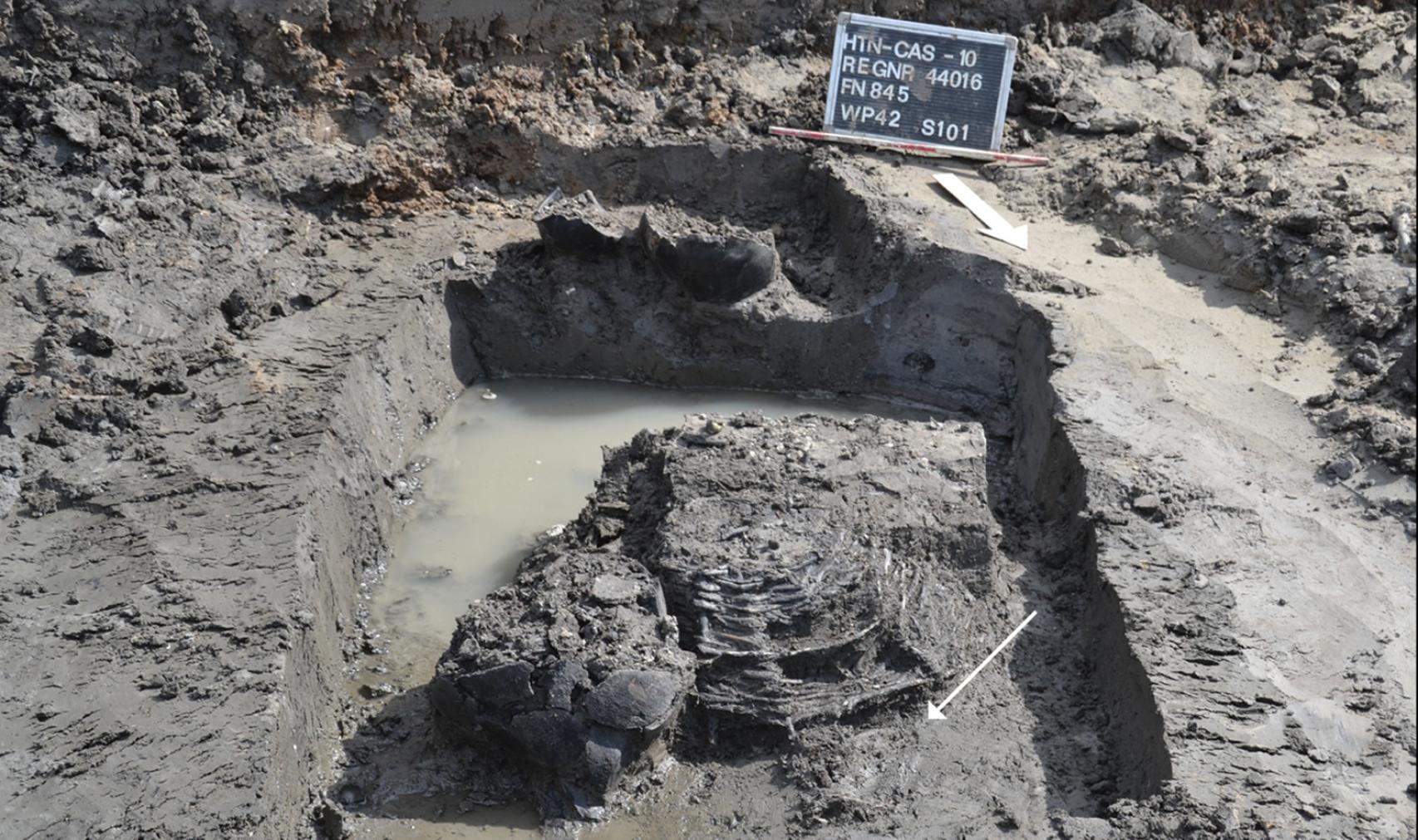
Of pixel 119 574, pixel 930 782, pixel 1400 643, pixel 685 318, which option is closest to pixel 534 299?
pixel 685 318

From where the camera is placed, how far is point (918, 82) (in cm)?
754

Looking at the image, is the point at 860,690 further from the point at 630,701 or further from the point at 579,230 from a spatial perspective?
the point at 579,230

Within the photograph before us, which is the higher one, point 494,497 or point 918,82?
point 918,82

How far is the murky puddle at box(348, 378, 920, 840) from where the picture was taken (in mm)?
4559

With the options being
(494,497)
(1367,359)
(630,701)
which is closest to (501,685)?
(630,701)

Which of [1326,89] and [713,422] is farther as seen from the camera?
[1326,89]

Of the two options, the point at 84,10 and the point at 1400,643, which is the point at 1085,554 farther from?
the point at 84,10

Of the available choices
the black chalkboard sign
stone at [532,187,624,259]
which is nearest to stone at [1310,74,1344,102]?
the black chalkboard sign

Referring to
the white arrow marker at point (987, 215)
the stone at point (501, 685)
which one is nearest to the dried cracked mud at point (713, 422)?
the stone at point (501, 685)

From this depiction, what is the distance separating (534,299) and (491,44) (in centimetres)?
151

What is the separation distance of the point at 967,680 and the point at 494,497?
7.52ft

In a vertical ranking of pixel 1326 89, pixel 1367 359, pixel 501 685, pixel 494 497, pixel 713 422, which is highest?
pixel 1326 89

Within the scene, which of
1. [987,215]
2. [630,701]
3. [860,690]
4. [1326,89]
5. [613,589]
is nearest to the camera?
[630,701]

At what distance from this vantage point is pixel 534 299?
23.1 ft
